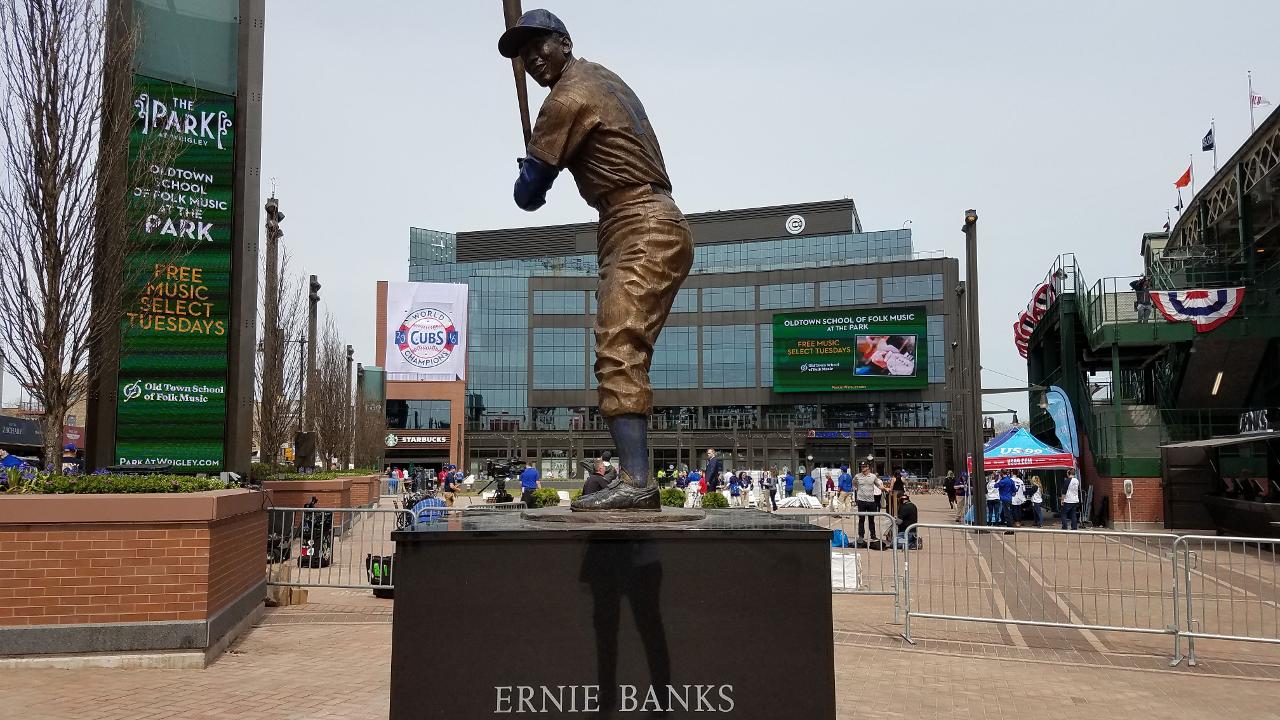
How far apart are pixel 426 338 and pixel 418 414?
9533 millimetres

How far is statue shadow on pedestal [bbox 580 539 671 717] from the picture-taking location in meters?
4.45

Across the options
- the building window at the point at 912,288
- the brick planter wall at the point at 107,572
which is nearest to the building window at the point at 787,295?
the building window at the point at 912,288

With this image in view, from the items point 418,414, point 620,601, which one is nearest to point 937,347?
point 418,414

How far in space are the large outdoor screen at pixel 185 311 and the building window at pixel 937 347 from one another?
2361 inches

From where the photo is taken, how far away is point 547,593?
4.48 meters

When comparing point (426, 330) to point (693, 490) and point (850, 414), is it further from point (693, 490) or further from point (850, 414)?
point (693, 490)

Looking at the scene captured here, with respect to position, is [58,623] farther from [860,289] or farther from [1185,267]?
[860,289]

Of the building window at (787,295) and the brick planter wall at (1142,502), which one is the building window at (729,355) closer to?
the building window at (787,295)

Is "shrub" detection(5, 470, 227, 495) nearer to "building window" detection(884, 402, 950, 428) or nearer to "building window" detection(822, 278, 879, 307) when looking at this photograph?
"building window" detection(884, 402, 950, 428)

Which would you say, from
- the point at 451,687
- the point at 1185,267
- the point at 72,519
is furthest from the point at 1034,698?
the point at 1185,267

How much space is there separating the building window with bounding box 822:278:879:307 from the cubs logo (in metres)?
27.4

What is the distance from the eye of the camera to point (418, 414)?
7288 centimetres

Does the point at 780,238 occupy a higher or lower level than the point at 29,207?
higher

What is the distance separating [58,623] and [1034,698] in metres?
7.35
